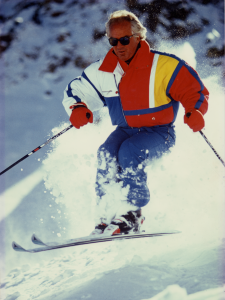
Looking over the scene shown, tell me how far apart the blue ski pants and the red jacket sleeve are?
315mm

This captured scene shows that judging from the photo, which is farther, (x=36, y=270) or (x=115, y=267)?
(x=36, y=270)

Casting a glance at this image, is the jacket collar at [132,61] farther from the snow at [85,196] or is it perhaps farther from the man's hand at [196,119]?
the snow at [85,196]

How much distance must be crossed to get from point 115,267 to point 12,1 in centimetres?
550

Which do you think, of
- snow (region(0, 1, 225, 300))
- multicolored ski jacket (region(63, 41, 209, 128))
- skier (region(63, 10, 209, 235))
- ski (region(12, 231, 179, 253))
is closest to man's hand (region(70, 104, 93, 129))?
skier (region(63, 10, 209, 235))

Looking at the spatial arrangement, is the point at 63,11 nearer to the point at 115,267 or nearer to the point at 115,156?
the point at 115,156

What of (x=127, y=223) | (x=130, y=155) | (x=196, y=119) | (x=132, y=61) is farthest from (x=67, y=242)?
(x=132, y=61)

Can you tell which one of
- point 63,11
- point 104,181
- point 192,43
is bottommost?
point 104,181

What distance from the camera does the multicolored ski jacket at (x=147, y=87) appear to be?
2211 mm

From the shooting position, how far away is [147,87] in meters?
2.23

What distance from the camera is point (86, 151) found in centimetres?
400

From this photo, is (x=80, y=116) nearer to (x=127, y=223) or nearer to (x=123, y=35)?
(x=123, y=35)

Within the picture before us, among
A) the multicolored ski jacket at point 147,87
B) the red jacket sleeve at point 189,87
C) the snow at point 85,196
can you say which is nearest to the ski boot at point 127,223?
the snow at point 85,196

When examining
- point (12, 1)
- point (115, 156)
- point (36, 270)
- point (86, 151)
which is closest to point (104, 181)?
point (115, 156)

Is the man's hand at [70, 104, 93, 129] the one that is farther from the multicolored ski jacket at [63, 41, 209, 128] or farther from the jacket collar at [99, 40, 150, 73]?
the jacket collar at [99, 40, 150, 73]
